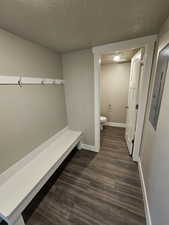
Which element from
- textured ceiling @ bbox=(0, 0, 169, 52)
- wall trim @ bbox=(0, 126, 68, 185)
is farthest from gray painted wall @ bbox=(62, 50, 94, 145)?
wall trim @ bbox=(0, 126, 68, 185)

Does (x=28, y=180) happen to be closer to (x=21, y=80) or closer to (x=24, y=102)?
(x=24, y=102)

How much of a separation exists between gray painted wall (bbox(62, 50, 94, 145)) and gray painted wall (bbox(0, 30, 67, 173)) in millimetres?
324

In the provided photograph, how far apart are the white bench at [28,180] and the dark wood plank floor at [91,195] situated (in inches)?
14.2

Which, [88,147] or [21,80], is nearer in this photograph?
[21,80]

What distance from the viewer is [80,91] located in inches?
92.4

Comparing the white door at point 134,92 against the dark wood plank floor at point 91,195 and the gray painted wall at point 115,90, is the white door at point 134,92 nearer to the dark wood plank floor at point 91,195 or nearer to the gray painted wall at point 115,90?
the dark wood plank floor at point 91,195

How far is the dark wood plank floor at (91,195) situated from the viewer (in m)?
1.27

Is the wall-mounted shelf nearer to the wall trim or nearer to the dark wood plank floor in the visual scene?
the wall trim

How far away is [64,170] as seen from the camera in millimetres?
2006

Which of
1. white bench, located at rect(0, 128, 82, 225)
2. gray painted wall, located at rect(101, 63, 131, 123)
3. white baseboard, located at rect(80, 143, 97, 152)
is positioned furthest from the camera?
gray painted wall, located at rect(101, 63, 131, 123)

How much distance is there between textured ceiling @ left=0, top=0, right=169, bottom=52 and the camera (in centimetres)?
93

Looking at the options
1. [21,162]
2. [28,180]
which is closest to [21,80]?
[21,162]

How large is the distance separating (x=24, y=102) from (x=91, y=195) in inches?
68.2

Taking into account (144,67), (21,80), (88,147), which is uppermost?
(144,67)
